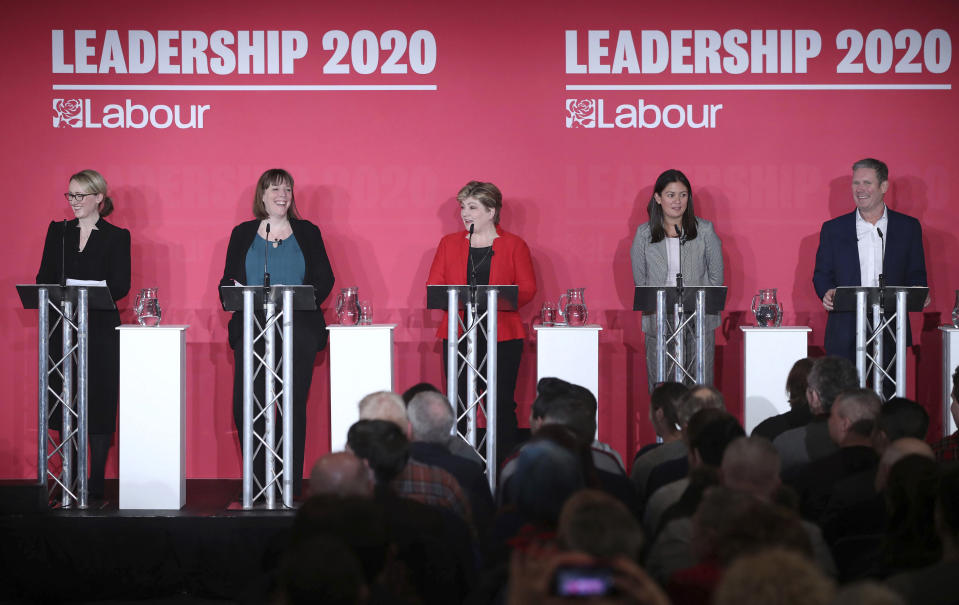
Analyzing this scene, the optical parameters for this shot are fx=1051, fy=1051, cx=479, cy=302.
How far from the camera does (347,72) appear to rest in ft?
21.7

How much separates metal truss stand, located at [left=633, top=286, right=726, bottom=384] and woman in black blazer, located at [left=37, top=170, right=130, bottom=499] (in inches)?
112

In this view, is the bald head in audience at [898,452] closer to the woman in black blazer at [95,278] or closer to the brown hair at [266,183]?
the brown hair at [266,183]

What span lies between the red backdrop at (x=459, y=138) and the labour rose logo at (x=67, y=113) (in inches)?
0.5

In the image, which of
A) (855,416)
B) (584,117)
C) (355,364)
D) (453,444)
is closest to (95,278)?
(355,364)

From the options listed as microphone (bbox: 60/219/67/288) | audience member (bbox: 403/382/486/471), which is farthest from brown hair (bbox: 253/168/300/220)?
audience member (bbox: 403/382/486/471)

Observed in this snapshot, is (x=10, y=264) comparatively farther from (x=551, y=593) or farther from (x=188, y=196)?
(x=551, y=593)

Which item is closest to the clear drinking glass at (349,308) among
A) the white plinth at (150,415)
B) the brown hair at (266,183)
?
the brown hair at (266,183)

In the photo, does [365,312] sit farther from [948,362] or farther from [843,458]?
[948,362]

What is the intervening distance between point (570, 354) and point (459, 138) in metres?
1.76

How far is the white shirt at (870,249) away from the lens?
20.0ft

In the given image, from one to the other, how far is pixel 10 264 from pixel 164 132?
1273 mm

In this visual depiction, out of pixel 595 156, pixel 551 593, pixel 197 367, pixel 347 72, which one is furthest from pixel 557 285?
pixel 551 593

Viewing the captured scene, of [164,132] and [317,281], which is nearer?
[317,281]

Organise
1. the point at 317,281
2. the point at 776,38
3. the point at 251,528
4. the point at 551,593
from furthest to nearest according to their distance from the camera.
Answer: the point at 776,38 < the point at 317,281 < the point at 251,528 < the point at 551,593
